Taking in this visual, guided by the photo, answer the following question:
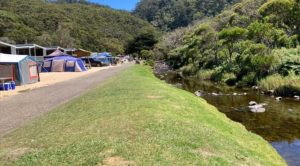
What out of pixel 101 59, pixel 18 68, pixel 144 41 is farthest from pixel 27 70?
pixel 144 41

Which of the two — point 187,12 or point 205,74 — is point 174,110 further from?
point 187,12

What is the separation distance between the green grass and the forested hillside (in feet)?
239

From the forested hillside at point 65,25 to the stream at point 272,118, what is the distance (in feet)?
209

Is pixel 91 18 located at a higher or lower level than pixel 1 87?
higher

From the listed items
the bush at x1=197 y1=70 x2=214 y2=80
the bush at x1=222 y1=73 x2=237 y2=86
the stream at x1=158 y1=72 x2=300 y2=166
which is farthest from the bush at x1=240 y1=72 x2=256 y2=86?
the bush at x1=197 y1=70 x2=214 y2=80

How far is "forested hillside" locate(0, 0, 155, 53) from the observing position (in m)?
95.2

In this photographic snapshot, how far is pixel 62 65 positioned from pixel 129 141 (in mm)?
48778

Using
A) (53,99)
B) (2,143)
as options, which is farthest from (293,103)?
(2,143)

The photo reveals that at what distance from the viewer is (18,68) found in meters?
31.8

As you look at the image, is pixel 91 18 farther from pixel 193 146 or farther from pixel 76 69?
pixel 193 146

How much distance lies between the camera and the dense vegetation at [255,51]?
32.8m

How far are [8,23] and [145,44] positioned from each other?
4431cm

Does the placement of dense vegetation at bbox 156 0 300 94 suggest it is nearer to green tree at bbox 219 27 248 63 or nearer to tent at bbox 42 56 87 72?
green tree at bbox 219 27 248 63

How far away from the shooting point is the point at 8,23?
308 ft
